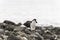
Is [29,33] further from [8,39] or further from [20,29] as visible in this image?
[8,39]

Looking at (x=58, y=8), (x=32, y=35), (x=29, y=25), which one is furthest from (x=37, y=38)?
(x=58, y=8)

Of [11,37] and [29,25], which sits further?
[29,25]

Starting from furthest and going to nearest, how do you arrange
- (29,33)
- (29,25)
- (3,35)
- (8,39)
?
(29,25) → (29,33) → (3,35) → (8,39)

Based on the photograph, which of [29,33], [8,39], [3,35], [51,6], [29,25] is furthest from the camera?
[51,6]

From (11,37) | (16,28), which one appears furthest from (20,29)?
(11,37)

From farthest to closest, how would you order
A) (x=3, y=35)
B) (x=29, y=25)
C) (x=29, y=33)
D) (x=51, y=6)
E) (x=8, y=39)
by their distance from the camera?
(x=51, y=6) < (x=29, y=25) < (x=29, y=33) < (x=3, y=35) < (x=8, y=39)

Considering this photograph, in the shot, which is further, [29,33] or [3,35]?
[29,33]

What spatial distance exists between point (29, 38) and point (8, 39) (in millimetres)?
1412

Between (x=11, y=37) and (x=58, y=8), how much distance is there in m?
20.3

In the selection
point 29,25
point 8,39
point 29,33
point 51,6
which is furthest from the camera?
point 51,6

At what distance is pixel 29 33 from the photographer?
46.5ft

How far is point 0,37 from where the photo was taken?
12.7m

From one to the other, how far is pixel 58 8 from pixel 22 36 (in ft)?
63.1

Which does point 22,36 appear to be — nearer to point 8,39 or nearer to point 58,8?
point 8,39
